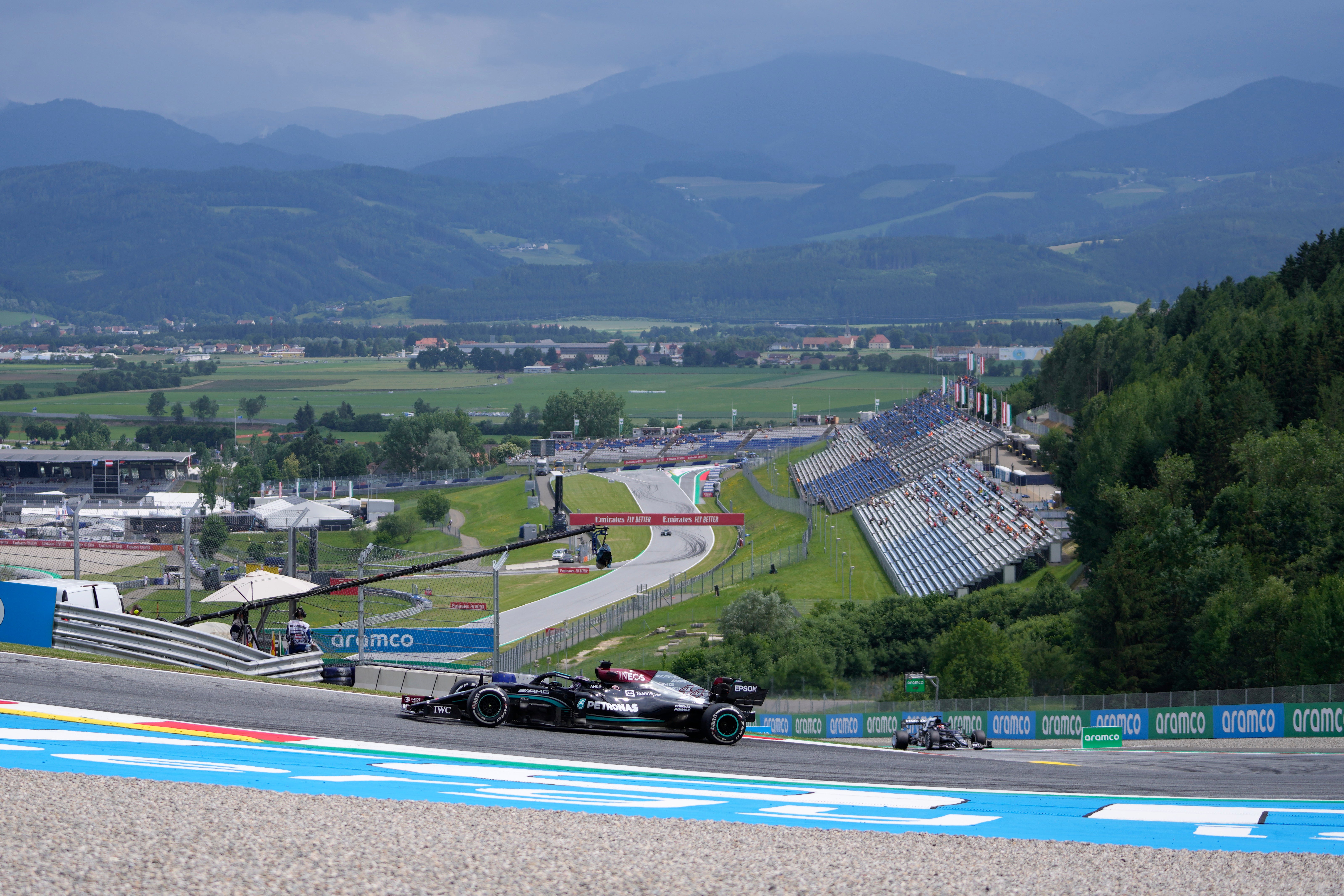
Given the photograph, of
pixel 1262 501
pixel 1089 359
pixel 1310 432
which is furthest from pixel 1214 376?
pixel 1089 359

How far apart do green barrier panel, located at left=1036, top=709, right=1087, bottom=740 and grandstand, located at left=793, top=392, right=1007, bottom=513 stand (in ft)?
168

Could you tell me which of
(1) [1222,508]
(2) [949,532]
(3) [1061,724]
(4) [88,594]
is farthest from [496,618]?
(2) [949,532]

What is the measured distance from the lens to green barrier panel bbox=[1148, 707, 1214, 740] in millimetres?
36094

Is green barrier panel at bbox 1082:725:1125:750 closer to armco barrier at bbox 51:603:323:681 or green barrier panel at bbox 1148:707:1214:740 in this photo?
green barrier panel at bbox 1148:707:1214:740

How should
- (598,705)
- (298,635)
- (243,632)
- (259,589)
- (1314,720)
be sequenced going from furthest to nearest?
(1314,720) → (259,589) → (298,635) → (243,632) → (598,705)

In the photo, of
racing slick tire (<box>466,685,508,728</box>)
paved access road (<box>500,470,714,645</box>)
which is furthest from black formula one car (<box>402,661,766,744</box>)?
paved access road (<box>500,470,714,645</box>)

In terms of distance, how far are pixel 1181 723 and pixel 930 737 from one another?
32.6 ft

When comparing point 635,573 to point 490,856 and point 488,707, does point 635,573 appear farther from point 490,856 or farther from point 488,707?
point 490,856

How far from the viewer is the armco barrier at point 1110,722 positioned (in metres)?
34.1

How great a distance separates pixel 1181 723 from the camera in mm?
36594

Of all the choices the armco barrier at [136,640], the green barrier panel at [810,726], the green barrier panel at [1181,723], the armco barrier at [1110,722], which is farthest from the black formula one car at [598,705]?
the green barrier panel at [810,726]

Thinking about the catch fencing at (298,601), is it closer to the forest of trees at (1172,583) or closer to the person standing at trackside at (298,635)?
the person standing at trackside at (298,635)

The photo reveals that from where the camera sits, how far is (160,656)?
25.5m

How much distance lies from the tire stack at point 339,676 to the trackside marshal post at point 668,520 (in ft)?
143
